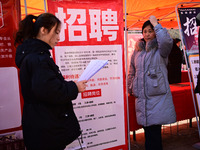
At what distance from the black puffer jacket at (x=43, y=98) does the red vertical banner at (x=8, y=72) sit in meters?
0.86

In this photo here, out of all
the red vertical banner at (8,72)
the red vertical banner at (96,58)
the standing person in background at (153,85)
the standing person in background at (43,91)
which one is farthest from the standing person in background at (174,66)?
the standing person in background at (43,91)

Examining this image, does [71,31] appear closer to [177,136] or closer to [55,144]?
[55,144]

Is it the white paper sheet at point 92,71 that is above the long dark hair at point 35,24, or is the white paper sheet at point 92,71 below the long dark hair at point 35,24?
below

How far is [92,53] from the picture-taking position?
217 cm

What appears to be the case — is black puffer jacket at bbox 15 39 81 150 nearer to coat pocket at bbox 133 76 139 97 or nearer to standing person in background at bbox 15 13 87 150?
standing person in background at bbox 15 13 87 150

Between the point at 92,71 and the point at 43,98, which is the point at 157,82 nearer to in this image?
the point at 92,71

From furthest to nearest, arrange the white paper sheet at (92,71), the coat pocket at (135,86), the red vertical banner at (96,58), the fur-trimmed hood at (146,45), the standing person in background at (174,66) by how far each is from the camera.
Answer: the standing person in background at (174,66)
the coat pocket at (135,86)
the fur-trimmed hood at (146,45)
the red vertical banner at (96,58)
the white paper sheet at (92,71)

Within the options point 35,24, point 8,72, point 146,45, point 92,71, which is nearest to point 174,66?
point 146,45

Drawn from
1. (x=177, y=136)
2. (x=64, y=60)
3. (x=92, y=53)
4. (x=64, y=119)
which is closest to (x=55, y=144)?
(x=64, y=119)

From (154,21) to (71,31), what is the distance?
2.99 feet

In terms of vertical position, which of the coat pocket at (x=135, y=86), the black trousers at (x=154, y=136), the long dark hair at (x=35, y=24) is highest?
the long dark hair at (x=35, y=24)

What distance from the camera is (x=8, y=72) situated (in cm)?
198

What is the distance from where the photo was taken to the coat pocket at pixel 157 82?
2148 mm

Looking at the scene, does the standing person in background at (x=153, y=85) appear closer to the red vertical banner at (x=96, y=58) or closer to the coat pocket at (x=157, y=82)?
the coat pocket at (x=157, y=82)
